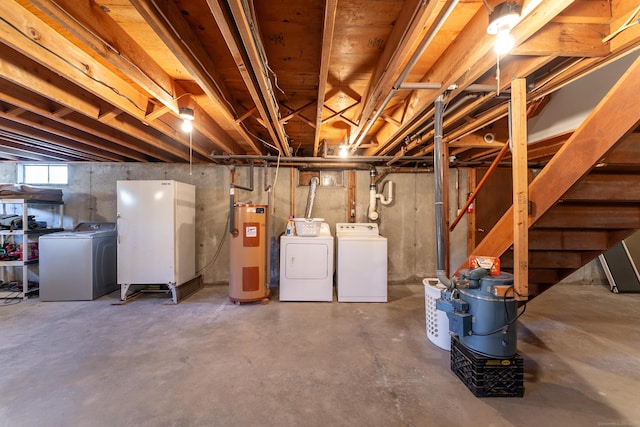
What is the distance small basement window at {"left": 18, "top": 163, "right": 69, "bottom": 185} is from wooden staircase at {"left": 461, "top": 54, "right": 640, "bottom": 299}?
6038 mm

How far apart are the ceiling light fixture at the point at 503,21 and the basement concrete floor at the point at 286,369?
6.99ft

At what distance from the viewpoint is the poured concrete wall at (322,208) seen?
13.5 ft

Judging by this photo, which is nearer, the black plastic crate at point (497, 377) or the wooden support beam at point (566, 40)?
the wooden support beam at point (566, 40)

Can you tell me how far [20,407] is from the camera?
154 cm

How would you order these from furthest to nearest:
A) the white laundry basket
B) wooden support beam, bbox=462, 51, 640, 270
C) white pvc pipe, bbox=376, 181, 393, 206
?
white pvc pipe, bbox=376, 181, 393, 206 → the white laundry basket → wooden support beam, bbox=462, 51, 640, 270

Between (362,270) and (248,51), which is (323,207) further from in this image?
(248,51)

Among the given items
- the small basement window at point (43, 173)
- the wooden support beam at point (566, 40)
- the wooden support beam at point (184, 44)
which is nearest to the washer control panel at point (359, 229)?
the wooden support beam at point (184, 44)

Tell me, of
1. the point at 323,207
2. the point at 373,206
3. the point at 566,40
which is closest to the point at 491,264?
the point at 566,40

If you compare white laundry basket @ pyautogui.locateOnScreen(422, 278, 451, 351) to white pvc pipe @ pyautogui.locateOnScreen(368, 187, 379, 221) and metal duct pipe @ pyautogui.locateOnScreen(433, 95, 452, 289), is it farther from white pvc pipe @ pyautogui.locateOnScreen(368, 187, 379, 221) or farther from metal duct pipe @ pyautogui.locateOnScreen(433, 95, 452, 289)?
white pvc pipe @ pyautogui.locateOnScreen(368, 187, 379, 221)

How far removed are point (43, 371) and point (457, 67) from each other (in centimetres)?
371

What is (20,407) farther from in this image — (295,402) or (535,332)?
(535,332)

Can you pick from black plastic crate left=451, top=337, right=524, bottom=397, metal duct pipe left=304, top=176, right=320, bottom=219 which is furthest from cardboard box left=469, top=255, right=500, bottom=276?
metal duct pipe left=304, top=176, right=320, bottom=219

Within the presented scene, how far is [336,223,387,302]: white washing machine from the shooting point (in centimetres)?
332

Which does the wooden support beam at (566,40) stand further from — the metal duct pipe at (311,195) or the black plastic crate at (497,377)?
the metal duct pipe at (311,195)
